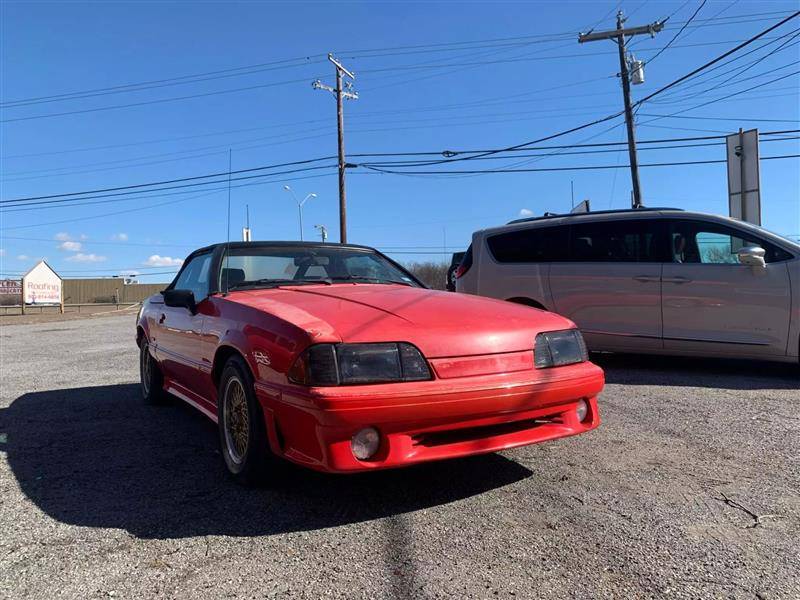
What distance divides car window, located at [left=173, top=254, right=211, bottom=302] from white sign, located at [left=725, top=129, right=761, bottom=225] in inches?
A: 353

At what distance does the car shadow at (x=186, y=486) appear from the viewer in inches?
112

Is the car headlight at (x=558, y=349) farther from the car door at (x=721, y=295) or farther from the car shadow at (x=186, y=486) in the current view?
the car door at (x=721, y=295)

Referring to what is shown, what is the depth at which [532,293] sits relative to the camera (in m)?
7.22

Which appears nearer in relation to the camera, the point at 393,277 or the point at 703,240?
the point at 393,277

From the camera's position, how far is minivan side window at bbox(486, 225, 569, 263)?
718 cm

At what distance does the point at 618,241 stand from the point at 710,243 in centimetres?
94

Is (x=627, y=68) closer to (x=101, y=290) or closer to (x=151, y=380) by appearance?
(x=151, y=380)

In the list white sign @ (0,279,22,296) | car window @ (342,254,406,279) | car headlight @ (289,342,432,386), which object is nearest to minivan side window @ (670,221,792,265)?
car window @ (342,254,406,279)

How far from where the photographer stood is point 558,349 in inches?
127

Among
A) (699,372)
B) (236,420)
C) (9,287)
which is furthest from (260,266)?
(9,287)

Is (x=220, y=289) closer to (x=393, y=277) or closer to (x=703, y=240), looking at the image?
(x=393, y=277)

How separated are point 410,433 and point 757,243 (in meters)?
5.09

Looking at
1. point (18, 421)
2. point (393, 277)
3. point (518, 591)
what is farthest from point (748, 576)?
point (18, 421)

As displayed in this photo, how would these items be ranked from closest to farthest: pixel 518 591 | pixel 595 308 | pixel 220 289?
pixel 518 591, pixel 220 289, pixel 595 308
